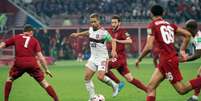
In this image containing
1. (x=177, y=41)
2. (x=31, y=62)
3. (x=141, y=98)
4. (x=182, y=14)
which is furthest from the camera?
(x=182, y=14)

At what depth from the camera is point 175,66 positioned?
40.1ft

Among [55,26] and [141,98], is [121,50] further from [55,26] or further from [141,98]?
[55,26]

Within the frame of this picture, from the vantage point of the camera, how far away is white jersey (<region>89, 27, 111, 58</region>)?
15.3 meters

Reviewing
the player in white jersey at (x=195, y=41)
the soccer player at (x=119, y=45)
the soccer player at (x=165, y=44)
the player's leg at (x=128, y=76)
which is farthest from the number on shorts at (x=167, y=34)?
the soccer player at (x=119, y=45)

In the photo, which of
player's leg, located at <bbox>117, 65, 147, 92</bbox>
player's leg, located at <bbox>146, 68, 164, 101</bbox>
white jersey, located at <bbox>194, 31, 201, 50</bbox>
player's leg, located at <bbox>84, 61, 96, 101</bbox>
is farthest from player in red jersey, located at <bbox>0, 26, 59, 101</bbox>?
white jersey, located at <bbox>194, 31, 201, 50</bbox>

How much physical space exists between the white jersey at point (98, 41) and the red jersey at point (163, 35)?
128 inches

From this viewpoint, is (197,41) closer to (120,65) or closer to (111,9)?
(120,65)

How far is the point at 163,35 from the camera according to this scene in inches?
479

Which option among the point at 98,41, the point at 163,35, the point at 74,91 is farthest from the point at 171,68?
the point at 74,91

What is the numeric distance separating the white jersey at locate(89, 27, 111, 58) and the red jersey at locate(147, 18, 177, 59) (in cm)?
326

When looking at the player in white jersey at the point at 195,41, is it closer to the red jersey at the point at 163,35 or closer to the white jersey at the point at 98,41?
the red jersey at the point at 163,35

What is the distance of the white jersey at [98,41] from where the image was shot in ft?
50.3

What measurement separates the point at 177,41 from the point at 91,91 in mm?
27444

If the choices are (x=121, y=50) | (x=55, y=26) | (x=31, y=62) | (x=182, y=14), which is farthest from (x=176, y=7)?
(x=31, y=62)
